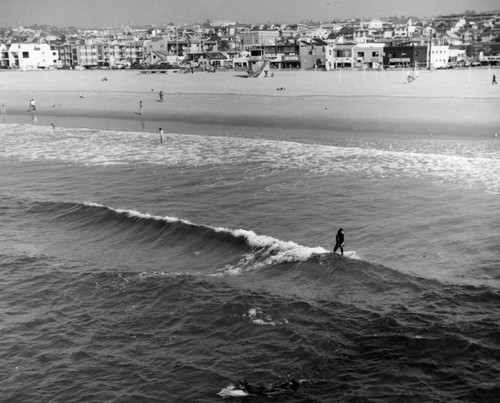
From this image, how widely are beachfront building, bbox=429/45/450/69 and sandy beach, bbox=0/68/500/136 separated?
2036 cm

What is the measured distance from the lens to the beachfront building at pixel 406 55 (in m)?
91.6

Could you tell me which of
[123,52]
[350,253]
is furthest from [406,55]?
[350,253]

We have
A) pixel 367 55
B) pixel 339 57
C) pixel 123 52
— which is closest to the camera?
pixel 367 55

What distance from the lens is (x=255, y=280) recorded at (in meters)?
15.8

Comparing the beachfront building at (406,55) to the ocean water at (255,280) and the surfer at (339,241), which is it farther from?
the surfer at (339,241)

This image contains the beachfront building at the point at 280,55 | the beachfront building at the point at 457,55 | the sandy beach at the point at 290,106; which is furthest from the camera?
the beachfront building at the point at 280,55

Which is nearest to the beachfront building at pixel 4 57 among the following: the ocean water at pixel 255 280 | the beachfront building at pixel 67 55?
the beachfront building at pixel 67 55

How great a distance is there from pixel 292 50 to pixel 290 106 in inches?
2423

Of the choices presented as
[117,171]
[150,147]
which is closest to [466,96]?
[150,147]

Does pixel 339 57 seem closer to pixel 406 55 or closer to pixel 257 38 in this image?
pixel 406 55

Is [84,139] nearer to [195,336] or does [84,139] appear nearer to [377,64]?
[195,336]

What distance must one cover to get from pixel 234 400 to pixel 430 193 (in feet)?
47.3

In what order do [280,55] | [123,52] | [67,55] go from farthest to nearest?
1. [67,55]
2. [123,52]
3. [280,55]

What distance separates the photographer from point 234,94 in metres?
60.8
